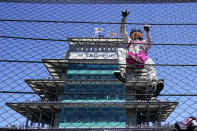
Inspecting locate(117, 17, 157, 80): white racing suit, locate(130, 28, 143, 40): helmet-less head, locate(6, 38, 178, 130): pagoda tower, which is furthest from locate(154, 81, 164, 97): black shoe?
locate(6, 38, 178, 130): pagoda tower

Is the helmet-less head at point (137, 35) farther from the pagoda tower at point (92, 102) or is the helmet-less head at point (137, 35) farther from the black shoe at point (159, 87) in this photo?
the pagoda tower at point (92, 102)

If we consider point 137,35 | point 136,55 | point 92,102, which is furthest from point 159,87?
point 92,102

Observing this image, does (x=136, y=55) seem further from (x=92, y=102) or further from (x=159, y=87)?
(x=92, y=102)

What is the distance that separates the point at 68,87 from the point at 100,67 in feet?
13.7

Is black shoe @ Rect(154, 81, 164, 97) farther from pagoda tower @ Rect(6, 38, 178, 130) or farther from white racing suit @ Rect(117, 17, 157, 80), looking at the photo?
pagoda tower @ Rect(6, 38, 178, 130)

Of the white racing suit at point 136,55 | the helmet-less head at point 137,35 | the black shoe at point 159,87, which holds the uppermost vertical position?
the helmet-less head at point 137,35

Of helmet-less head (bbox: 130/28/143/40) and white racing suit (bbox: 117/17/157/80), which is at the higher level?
helmet-less head (bbox: 130/28/143/40)

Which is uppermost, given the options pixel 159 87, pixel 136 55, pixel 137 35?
pixel 137 35

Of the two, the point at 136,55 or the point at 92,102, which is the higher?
the point at 92,102

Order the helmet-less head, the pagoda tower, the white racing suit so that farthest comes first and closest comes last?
the pagoda tower
the helmet-less head
the white racing suit

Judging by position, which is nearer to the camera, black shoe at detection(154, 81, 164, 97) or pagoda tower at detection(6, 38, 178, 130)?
black shoe at detection(154, 81, 164, 97)

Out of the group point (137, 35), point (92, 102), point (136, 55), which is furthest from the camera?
point (92, 102)

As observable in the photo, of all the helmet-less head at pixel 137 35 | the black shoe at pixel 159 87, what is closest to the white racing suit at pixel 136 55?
the black shoe at pixel 159 87

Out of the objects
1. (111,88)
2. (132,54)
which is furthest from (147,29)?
(111,88)
